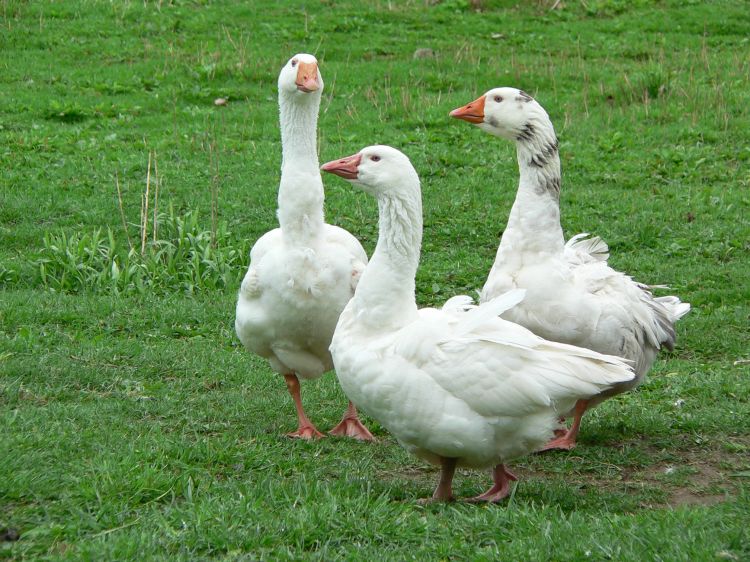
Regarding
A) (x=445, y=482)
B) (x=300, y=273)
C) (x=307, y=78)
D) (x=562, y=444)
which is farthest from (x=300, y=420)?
(x=307, y=78)

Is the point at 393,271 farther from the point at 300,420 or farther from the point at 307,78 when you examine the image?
the point at 307,78

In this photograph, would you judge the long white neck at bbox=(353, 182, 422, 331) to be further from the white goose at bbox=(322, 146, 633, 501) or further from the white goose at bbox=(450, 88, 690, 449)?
the white goose at bbox=(450, 88, 690, 449)

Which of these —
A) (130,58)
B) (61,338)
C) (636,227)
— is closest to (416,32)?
(130,58)

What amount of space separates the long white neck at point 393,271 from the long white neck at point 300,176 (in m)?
1.09

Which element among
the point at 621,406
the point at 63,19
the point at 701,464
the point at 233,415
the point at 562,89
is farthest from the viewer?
the point at 63,19

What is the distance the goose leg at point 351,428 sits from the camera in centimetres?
678

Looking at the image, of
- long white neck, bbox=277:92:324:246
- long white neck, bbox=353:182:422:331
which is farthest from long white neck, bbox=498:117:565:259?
long white neck, bbox=277:92:324:246

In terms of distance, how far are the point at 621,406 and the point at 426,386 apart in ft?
8.88

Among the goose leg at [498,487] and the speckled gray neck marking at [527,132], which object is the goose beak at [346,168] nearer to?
the speckled gray neck marking at [527,132]

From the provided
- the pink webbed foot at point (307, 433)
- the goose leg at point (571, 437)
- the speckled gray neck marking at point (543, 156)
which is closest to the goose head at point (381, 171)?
the speckled gray neck marking at point (543, 156)

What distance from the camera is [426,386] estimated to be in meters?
5.19

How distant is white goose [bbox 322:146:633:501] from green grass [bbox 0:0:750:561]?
334mm

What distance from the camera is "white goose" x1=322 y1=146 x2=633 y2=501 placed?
5.18 metres

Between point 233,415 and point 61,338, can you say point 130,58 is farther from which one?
point 233,415
